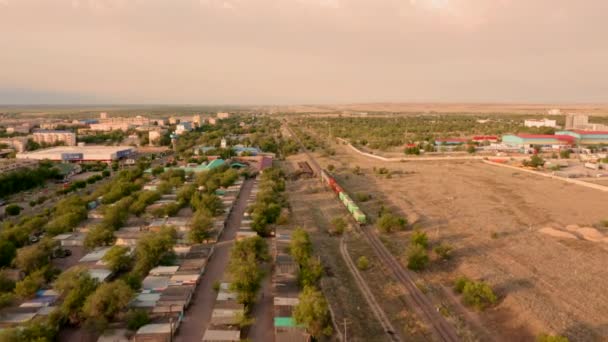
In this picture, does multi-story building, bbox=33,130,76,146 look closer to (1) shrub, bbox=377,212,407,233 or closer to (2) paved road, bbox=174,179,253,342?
(2) paved road, bbox=174,179,253,342

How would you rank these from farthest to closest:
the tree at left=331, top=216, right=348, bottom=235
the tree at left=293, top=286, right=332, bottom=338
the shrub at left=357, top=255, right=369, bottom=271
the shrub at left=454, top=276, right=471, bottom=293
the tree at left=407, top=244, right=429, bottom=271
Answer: the tree at left=331, top=216, right=348, bottom=235, the shrub at left=357, top=255, right=369, bottom=271, the tree at left=407, top=244, right=429, bottom=271, the shrub at left=454, top=276, right=471, bottom=293, the tree at left=293, top=286, right=332, bottom=338

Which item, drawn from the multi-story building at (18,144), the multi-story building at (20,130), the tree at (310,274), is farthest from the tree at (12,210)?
the multi-story building at (20,130)

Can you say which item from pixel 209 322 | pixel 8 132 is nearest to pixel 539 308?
pixel 209 322

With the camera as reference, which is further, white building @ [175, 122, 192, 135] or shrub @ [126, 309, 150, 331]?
white building @ [175, 122, 192, 135]

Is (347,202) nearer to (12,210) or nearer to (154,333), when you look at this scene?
(154,333)

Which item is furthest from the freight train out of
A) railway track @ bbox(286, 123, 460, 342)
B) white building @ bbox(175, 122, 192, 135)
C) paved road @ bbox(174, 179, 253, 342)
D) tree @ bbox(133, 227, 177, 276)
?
white building @ bbox(175, 122, 192, 135)

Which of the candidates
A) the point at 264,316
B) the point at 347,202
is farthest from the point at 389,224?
the point at 264,316

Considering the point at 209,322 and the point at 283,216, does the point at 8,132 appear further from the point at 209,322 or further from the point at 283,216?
the point at 209,322
